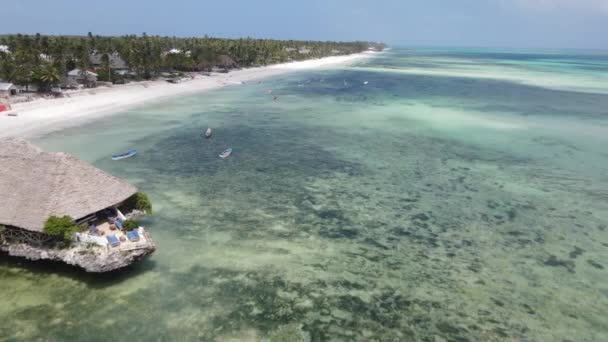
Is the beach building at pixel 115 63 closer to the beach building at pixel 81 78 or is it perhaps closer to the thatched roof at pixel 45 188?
the beach building at pixel 81 78

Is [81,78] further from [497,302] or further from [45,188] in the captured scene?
[497,302]

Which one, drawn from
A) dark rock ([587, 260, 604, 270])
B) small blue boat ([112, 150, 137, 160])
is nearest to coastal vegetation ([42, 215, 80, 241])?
small blue boat ([112, 150, 137, 160])

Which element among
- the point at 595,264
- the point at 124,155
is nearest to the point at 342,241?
the point at 595,264

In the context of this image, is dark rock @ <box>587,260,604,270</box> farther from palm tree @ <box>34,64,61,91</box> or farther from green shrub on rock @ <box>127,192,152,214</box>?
palm tree @ <box>34,64,61,91</box>

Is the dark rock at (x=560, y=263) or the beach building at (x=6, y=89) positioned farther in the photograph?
the beach building at (x=6, y=89)

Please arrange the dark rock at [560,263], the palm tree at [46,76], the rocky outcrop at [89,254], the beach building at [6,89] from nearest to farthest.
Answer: the rocky outcrop at [89,254], the dark rock at [560,263], the beach building at [6,89], the palm tree at [46,76]

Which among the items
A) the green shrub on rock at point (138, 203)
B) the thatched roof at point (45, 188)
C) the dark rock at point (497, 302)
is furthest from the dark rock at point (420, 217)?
the thatched roof at point (45, 188)
